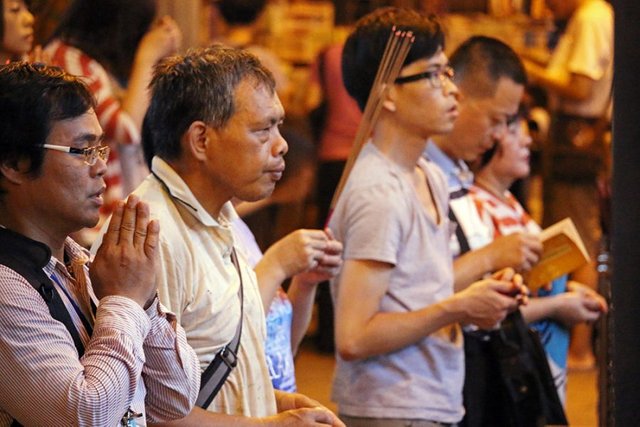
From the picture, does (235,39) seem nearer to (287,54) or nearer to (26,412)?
(287,54)

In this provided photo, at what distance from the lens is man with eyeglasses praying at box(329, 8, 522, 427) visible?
10.9 ft

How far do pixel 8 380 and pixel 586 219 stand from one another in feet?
17.2

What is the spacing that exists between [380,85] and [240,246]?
69 centimetres

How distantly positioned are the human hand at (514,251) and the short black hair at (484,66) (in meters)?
0.58

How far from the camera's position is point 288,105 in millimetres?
7359

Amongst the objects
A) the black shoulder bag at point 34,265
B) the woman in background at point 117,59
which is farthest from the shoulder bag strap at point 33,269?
the woman in background at point 117,59

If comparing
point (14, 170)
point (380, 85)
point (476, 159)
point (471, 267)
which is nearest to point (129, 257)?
point (14, 170)

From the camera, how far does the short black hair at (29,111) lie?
2217 mm

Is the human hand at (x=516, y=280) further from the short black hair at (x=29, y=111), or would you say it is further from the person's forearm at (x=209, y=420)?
the short black hair at (x=29, y=111)

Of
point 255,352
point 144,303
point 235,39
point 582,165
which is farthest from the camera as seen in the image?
point 582,165

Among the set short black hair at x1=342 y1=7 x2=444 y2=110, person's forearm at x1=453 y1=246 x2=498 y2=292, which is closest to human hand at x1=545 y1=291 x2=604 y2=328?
person's forearm at x1=453 y1=246 x2=498 y2=292

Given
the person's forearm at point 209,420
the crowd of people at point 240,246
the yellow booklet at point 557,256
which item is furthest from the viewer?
the yellow booklet at point 557,256

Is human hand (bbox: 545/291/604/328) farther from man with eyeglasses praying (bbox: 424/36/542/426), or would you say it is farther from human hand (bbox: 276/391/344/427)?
human hand (bbox: 276/391/344/427)

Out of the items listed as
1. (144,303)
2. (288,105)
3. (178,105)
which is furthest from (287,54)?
(144,303)
